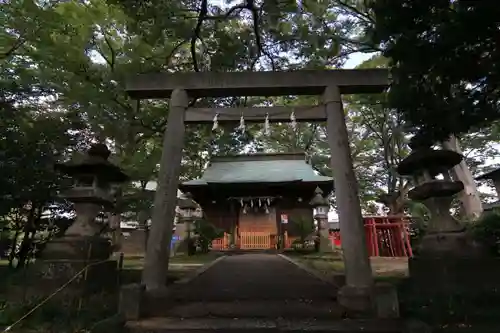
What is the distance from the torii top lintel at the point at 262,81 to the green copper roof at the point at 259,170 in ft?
37.0

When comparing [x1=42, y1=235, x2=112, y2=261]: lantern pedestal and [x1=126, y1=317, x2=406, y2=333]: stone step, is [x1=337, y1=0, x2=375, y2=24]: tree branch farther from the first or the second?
[x1=42, y1=235, x2=112, y2=261]: lantern pedestal

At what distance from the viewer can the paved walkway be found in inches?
186

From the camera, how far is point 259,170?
20.8 metres

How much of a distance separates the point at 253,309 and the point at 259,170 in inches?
630

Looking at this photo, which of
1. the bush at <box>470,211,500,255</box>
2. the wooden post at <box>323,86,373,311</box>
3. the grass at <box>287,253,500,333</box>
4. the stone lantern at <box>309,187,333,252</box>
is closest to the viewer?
the grass at <box>287,253,500,333</box>

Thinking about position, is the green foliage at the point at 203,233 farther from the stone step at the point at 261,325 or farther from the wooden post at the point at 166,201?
the stone step at the point at 261,325

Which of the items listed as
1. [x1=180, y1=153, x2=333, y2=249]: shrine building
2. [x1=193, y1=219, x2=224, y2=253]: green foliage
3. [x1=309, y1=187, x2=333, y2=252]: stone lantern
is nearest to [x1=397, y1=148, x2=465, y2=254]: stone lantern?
[x1=309, y1=187, x2=333, y2=252]: stone lantern

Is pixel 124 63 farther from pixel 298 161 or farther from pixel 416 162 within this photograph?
pixel 298 161

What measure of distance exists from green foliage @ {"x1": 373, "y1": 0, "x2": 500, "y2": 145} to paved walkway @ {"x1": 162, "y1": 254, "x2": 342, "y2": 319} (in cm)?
364

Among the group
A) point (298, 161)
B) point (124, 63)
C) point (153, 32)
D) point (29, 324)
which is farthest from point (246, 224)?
point (29, 324)

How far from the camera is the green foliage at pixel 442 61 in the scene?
4.82 m

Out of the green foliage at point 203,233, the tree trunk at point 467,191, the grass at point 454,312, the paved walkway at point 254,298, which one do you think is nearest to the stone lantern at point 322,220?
the green foliage at point 203,233

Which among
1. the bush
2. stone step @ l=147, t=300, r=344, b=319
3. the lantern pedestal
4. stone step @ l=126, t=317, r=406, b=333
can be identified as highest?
the bush

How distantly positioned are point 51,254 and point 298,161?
59.5 feet
